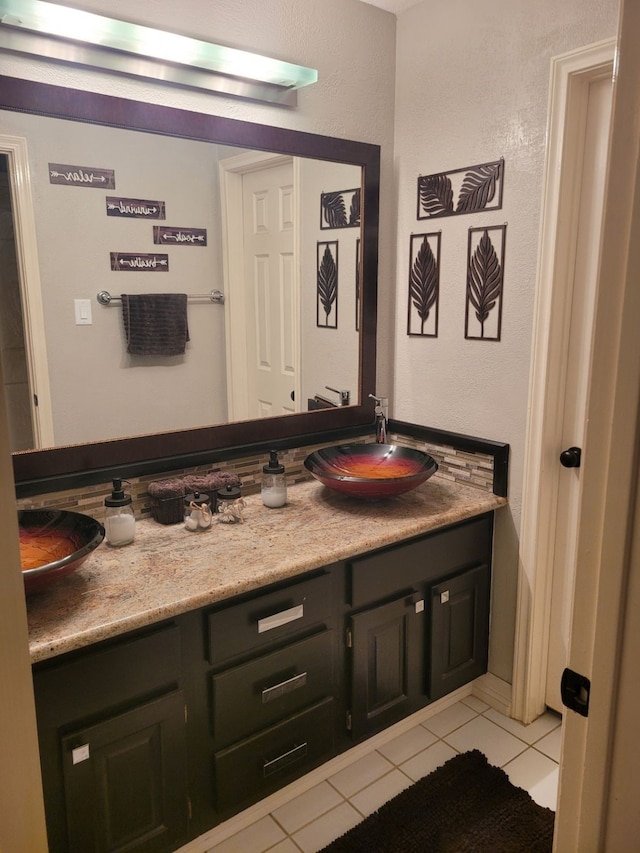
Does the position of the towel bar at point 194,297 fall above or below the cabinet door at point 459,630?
above

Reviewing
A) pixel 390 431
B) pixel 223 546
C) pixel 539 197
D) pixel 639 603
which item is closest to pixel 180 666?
pixel 223 546

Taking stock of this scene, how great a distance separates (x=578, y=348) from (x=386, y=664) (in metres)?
1.20

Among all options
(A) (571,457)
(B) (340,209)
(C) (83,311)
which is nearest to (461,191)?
(B) (340,209)

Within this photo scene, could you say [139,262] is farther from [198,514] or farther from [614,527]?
[614,527]

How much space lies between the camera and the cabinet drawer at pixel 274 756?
1.73m

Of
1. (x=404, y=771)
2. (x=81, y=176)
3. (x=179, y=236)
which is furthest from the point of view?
(x=404, y=771)

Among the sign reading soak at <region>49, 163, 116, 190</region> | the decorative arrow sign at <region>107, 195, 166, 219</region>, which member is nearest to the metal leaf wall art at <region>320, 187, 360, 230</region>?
the decorative arrow sign at <region>107, 195, 166, 219</region>

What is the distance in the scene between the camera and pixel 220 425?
2.19 m

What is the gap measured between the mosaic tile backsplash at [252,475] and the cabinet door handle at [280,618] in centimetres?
56

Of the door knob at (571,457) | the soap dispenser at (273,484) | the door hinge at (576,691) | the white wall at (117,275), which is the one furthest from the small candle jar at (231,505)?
the door hinge at (576,691)

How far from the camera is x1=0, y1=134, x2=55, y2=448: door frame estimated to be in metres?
1.72

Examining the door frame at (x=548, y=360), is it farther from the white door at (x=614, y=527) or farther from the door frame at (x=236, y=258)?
the white door at (x=614, y=527)

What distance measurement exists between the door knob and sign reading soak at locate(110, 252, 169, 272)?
1.44m

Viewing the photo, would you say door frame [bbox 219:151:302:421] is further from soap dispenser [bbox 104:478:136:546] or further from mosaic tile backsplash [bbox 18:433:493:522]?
soap dispenser [bbox 104:478:136:546]
